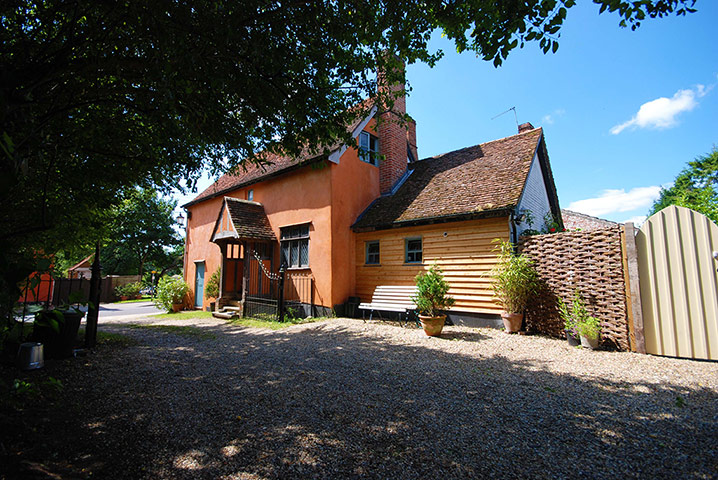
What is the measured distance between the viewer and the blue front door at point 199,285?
637 inches

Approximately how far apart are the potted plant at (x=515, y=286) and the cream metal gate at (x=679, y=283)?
2.19 m

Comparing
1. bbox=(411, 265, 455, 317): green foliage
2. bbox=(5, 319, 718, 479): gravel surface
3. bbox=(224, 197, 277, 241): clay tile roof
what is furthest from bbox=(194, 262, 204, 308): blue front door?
bbox=(411, 265, 455, 317): green foliage

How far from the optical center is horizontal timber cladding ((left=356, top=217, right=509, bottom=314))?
8.84 m

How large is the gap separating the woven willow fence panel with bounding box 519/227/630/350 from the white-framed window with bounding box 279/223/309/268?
294 inches

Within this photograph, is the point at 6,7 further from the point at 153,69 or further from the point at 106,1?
the point at 153,69

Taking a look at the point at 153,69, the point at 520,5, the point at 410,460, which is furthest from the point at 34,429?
the point at 520,5

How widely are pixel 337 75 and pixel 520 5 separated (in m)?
2.66

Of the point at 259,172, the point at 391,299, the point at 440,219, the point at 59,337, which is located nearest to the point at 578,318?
the point at 440,219

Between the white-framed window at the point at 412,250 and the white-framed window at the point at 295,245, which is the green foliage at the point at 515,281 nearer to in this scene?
the white-framed window at the point at 412,250

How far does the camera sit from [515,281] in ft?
Result: 25.6

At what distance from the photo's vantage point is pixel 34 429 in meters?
2.83

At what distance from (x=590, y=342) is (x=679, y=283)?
1857 mm

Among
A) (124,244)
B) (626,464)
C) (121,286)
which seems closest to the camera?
(626,464)

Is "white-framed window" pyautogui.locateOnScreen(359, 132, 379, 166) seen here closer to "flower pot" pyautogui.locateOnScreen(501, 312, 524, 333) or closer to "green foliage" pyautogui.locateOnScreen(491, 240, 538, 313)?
"green foliage" pyautogui.locateOnScreen(491, 240, 538, 313)
